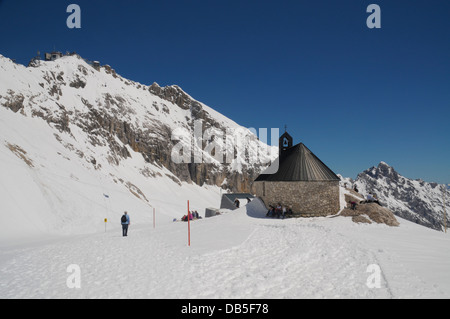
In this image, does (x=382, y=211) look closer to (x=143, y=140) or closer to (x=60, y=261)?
(x=60, y=261)

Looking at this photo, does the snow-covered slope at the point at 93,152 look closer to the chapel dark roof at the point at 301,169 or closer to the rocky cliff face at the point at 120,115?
the rocky cliff face at the point at 120,115

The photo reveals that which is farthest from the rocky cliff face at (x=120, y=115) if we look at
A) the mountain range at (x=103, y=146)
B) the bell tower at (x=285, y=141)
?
the bell tower at (x=285, y=141)

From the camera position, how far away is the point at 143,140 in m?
93.4

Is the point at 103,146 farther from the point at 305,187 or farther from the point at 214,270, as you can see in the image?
the point at 214,270

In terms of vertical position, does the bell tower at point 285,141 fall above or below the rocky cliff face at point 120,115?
below

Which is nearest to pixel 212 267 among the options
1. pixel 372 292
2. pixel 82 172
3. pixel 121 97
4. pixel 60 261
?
pixel 372 292

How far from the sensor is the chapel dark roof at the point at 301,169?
23.2m

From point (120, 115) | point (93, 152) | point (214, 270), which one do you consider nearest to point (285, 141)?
point (214, 270)

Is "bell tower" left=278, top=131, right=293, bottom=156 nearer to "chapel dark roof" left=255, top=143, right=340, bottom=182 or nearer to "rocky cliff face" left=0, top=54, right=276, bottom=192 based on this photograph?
"chapel dark roof" left=255, top=143, right=340, bottom=182

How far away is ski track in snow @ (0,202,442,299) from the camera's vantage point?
7480mm

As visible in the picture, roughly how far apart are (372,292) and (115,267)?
8548 mm

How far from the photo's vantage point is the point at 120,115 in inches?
3615

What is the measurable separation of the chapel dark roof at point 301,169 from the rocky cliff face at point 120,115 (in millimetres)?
48232

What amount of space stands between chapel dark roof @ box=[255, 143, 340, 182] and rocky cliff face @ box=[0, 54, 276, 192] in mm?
48232
